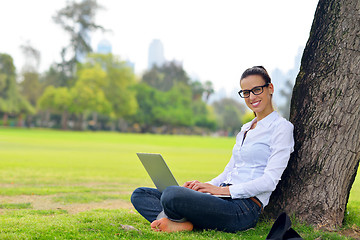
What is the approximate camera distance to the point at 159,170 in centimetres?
409

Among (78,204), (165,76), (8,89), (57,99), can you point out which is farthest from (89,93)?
(78,204)

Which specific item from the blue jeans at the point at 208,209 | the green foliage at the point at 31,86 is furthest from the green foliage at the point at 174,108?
the blue jeans at the point at 208,209

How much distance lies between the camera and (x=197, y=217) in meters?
3.86

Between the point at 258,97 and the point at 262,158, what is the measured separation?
1.90ft

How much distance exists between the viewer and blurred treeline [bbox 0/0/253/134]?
61250 millimetres

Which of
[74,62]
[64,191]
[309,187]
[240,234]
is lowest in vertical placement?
[64,191]

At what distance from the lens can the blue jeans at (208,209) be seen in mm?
3742

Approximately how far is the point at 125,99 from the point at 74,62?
31.9 feet

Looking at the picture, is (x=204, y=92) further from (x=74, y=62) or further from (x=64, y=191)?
(x=64, y=191)

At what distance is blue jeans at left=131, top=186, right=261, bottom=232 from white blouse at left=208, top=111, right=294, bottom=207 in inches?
4.6

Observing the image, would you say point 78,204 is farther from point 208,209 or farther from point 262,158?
point 262,158

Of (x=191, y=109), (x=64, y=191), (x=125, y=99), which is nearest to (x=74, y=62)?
(x=125, y=99)

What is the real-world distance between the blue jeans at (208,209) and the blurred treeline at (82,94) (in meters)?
46.2

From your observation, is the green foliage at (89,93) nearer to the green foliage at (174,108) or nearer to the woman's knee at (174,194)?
the green foliage at (174,108)
